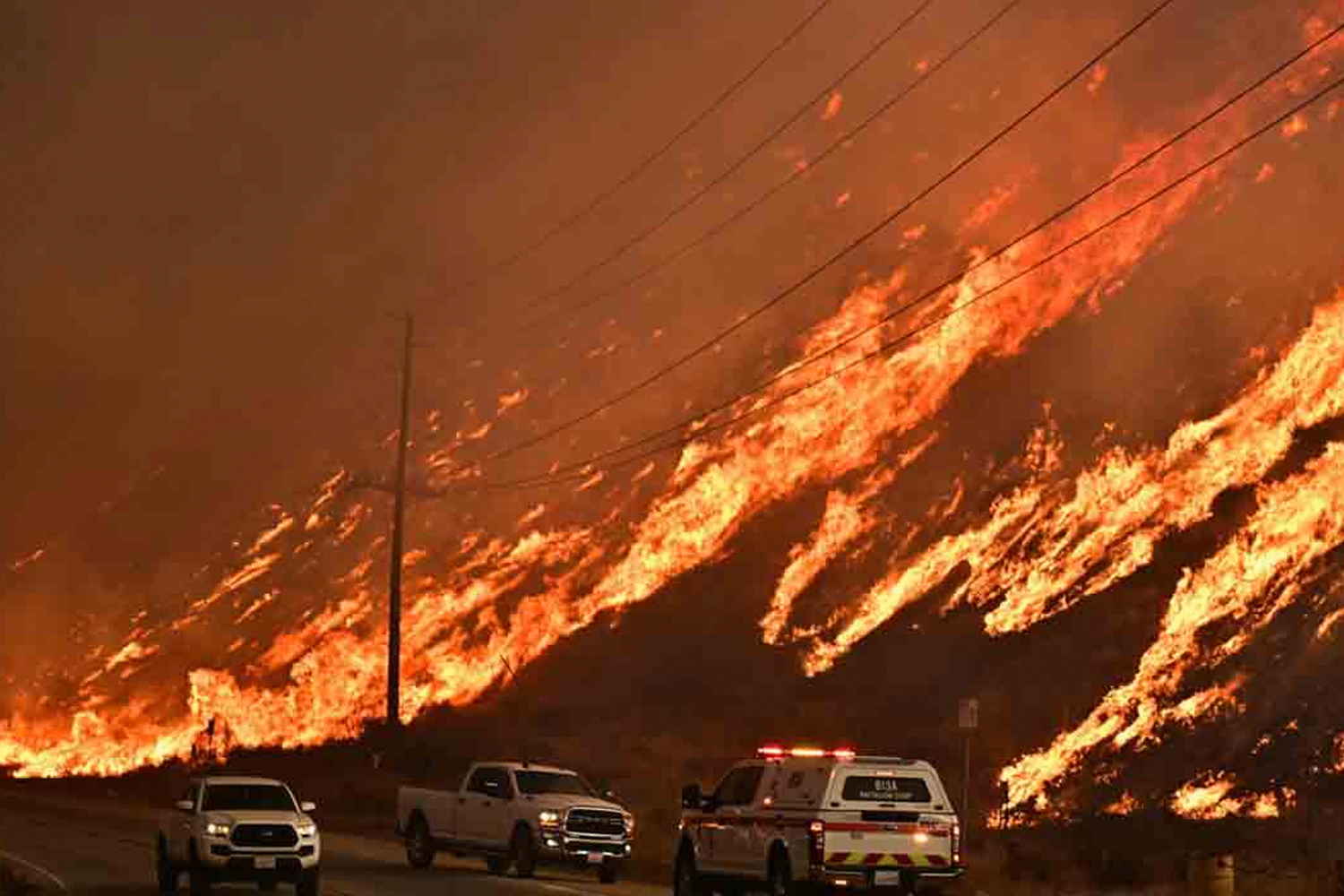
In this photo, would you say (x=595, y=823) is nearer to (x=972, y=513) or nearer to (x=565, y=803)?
(x=565, y=803)

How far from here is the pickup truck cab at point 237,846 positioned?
28.5m

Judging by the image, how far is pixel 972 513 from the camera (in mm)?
78125

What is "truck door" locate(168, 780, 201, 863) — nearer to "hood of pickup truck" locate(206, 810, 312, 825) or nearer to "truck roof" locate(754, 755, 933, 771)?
"hood of pickup truck" locate(206, 810, 312, 825)

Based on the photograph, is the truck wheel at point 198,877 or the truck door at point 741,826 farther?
the truck wheel at point 198,877

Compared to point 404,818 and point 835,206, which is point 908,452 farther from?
point 404,818

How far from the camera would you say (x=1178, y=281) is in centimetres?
8144

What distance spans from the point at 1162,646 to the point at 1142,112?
40.4 m

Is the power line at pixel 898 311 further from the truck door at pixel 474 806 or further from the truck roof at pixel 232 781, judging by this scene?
the truck roof at pixel 232 781

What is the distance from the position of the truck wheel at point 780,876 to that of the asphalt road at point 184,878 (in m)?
5.67

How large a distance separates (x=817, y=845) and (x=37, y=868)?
621 inches

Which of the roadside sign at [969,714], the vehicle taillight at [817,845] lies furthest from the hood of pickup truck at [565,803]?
the vehicle taillight at [817,845]

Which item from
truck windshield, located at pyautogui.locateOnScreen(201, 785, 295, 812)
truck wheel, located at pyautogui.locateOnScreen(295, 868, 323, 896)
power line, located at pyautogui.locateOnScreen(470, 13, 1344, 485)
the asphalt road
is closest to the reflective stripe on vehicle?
the asphalt road

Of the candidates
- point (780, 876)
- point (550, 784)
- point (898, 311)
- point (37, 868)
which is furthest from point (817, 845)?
point (898, 311)

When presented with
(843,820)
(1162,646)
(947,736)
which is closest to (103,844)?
(843,820)
